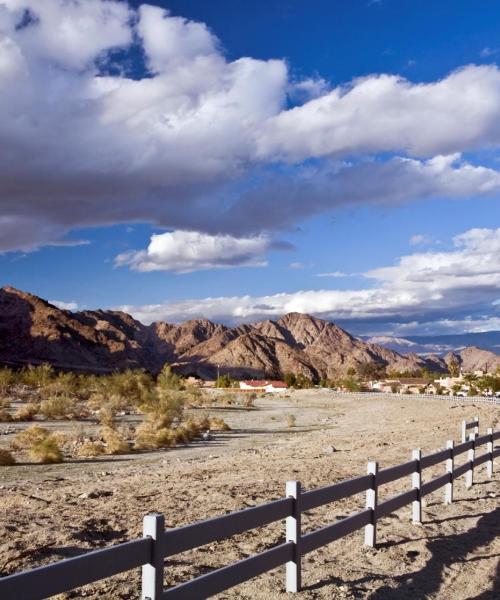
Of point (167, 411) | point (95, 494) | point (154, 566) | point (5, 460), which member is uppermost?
point (154, 566)

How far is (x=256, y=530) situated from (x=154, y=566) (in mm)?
5724

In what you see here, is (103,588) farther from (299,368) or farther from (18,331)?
(299,368)

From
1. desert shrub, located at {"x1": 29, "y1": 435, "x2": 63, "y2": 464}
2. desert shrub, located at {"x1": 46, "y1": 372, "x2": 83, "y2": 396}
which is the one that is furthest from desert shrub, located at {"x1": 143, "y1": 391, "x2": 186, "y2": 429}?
desert shrub, located at {"x1": 46, "y1": 372, "x2": 83, "y2": 396}

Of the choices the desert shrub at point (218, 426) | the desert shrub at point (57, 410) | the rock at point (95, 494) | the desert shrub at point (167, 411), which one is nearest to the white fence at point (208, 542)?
the rock at point (95, 494)

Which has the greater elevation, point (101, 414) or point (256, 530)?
point (101, 414)

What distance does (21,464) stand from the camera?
21.9 metres

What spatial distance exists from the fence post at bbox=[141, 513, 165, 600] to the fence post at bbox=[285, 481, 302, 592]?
→ 221 cm

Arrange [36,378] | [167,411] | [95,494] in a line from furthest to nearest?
[36,378], [167,411], [95,494]

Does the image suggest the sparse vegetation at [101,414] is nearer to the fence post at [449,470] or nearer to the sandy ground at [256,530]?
the sandy ground at [256,530]

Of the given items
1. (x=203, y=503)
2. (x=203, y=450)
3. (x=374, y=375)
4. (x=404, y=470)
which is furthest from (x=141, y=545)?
(x=374, y=375)

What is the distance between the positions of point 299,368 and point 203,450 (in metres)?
155

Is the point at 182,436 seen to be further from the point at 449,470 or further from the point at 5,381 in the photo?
the point at 5,381

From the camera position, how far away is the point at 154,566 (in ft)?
17.5

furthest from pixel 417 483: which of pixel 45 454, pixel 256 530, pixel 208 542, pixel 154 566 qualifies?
pixel 45 454
